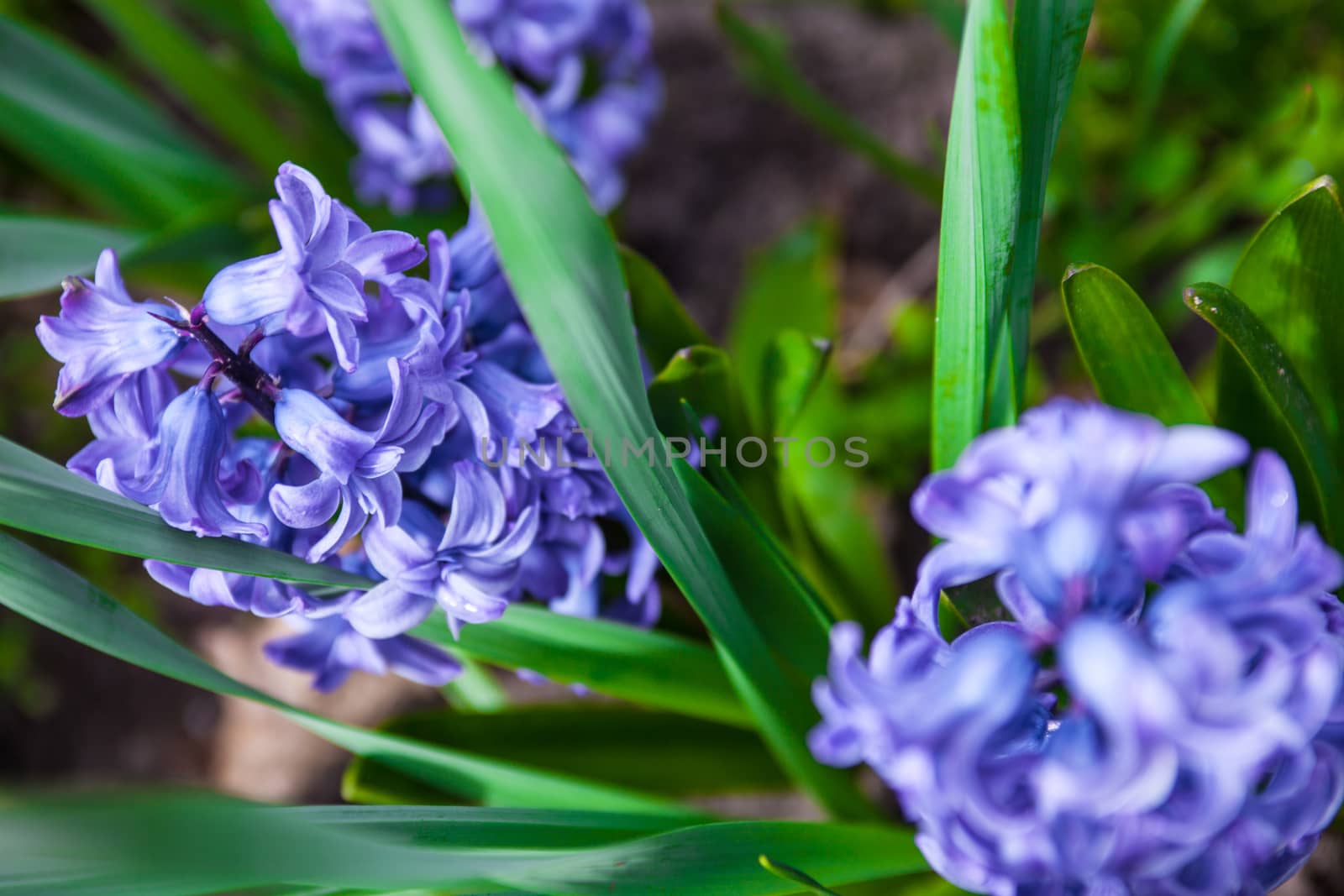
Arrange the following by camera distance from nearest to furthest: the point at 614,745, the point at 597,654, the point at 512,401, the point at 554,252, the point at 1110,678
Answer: the point at 1110,678, the point at 554,252, the point at 512,401, the point at 597,654, the point at 614,745

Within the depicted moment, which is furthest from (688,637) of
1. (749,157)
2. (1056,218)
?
(749,157)

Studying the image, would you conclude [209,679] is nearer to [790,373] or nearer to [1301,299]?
[790,373]

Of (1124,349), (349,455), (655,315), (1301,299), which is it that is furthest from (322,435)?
(1301,299)

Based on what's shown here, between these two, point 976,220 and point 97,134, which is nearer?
point 976,220

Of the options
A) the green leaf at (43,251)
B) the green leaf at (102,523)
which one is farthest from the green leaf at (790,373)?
the green leaf at (43,251)

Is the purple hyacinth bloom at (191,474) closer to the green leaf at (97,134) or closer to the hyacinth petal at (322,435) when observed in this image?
the hyacinth petal at (322,435)

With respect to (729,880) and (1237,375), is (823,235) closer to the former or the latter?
(1237,375)

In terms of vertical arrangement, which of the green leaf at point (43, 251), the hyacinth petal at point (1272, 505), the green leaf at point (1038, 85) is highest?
the green leaf at point (43, 251)
